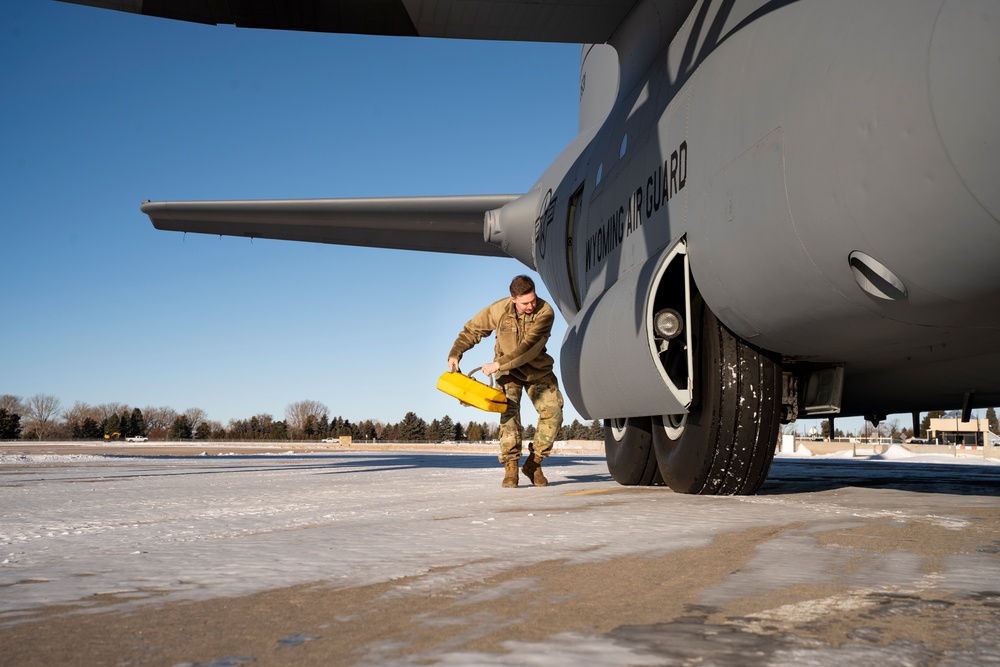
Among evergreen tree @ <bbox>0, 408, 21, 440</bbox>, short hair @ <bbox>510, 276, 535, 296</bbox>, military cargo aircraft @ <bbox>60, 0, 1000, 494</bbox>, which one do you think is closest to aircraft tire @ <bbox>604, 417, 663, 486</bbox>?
military cargo aircraft @ <bbox>60, 0, 1000, 494</bbox>

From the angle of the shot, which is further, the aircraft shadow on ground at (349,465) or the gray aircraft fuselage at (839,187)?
the aircraft shadow on ground at (349,465)

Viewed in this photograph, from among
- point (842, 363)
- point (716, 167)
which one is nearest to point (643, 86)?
point (716, 167)

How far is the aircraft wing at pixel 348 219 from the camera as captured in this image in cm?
975

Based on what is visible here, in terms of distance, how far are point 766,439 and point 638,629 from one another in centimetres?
350

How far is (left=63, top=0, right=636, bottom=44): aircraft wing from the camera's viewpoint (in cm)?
491

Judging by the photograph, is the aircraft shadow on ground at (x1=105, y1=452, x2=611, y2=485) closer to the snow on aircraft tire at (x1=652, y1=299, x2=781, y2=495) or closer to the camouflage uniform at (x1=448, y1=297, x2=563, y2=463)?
the camouflage uniform at (x1=448, y1=297, x2=563, y2=463)

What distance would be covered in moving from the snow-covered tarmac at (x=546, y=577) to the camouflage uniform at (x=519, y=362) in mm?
1985

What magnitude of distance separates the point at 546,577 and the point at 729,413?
9.31 ft

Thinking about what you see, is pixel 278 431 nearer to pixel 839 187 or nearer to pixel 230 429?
pixel 230 429

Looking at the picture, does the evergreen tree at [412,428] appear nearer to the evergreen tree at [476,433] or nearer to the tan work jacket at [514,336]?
the evergreen tree at [476,433]

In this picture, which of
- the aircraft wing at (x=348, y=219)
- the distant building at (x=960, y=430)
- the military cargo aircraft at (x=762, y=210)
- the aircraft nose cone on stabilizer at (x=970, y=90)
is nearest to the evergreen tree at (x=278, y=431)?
the distant building at (x=960, y=430)

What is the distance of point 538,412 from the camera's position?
6.60m

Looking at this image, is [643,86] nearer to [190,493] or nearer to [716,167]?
[716,167]

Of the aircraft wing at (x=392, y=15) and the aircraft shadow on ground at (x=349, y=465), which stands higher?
the aircraft wing at (x=392, y=15)
